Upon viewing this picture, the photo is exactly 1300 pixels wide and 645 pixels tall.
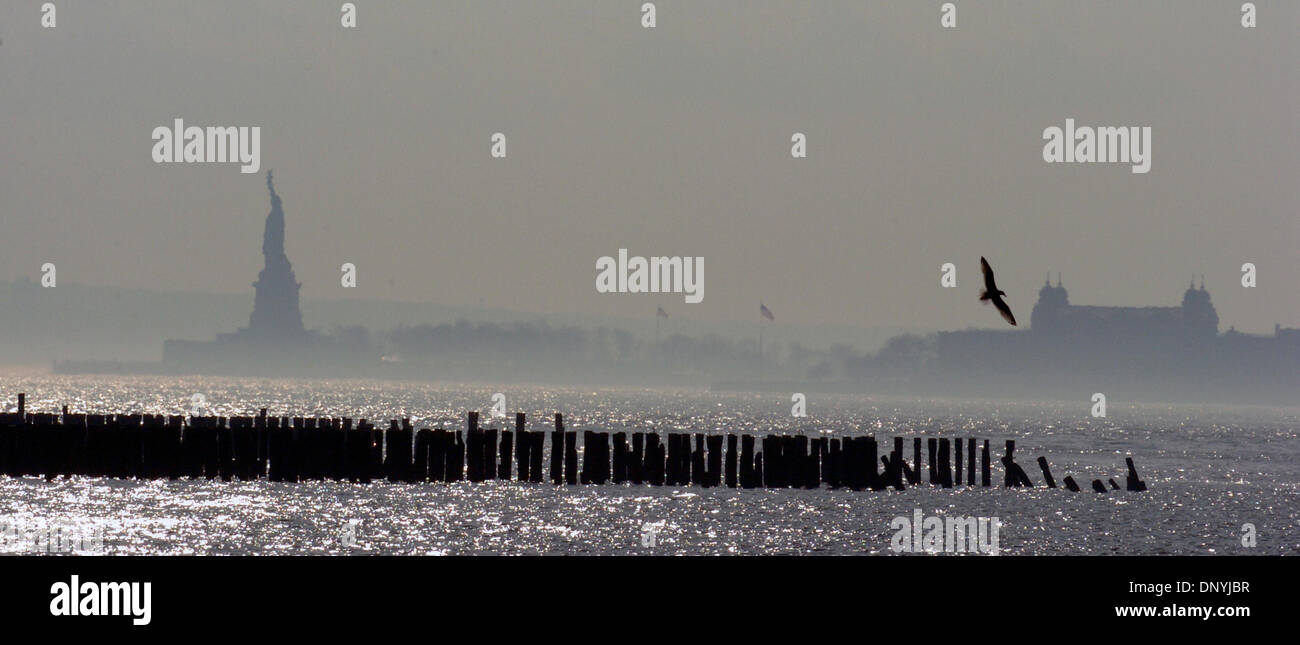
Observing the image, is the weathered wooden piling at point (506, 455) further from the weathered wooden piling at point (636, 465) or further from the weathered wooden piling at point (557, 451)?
the weathered wooden piling at point (636, 465)

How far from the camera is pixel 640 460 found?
43.1 m

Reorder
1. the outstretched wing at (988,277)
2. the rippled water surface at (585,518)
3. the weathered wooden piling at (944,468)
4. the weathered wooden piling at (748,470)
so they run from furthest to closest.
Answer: the weathered wooden piling at (944,468) < the weathered wooden piling at (748,470) < the rippled water surface at (585,518) < the outstretched wing at (988,277)

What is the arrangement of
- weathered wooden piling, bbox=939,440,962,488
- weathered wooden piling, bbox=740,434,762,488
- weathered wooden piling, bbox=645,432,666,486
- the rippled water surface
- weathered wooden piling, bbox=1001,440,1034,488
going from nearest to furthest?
the rippled water surface, weathered wooden piling, bbox=645,432,666,486, weathered wooden piling, bbox=740,434,762,488, weathered wooden piling, bbox=939,440,962,488, weathered wooden piling, bbox=1001,440,1034,488

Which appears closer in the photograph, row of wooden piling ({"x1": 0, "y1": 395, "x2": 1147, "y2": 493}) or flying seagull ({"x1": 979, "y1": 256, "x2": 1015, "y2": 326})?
flying seagull ({"x1": 979, "y1": 256, "x2": 1015, "y2": 326})

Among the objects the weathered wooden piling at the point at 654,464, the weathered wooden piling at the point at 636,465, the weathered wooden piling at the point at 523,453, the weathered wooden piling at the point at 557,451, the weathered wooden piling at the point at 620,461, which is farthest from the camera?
the weathered wooden piling at the point at 523,453

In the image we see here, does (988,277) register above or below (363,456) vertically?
above

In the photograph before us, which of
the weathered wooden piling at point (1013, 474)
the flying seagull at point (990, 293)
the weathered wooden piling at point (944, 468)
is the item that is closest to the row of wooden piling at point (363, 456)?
the weathered wooden piling at point (944, 468)

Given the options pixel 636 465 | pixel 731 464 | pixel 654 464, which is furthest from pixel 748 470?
pixel 636 465

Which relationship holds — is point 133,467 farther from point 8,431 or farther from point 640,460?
point 640,460

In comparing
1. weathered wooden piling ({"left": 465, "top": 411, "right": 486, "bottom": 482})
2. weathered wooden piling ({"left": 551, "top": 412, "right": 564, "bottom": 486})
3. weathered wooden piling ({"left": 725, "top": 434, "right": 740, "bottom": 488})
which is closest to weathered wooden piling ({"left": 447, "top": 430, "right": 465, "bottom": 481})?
weathered wooden piling ({"left": 465, "top": 411, "right": 486, "bottom": 482})

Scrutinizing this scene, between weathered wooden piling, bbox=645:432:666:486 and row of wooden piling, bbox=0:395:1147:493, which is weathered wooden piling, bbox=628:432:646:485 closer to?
row of wooden piling, bbox=0:395:1147:493

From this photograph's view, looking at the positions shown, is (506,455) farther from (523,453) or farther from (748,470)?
(748,470)
